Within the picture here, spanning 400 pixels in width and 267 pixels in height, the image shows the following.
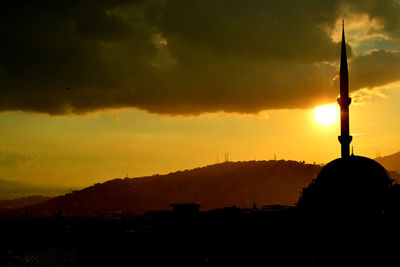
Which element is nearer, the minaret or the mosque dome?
the mosque dome

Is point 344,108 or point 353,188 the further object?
point 344,108

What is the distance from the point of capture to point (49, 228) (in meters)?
58.0

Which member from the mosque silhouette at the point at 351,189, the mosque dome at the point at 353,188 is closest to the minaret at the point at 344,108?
the mosque silhouette at the point at 351,189

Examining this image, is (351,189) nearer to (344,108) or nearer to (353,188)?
(353,188)

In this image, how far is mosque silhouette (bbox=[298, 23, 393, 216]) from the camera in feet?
117

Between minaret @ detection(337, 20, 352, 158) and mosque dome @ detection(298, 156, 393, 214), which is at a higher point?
minaret @ detection(337, 20, 352, 158)

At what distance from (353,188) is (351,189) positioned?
17cm

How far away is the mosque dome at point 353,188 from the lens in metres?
35.8

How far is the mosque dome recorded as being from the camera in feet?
118

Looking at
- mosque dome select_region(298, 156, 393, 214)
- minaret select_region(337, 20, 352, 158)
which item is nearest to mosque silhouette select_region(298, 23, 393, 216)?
mosque dome select_region(298, 156, 393, 214)

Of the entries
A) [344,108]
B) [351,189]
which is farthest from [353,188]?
[344,108]

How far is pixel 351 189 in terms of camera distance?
36188 millimetres

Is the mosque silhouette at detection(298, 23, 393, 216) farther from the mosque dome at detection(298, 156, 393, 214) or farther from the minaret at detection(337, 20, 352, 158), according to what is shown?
the minaret at detection(337, 20, 352, 158)

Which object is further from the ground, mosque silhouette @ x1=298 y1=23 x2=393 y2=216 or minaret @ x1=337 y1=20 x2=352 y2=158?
minaret @ x1=337 y1=20 x2=352 y2=158
